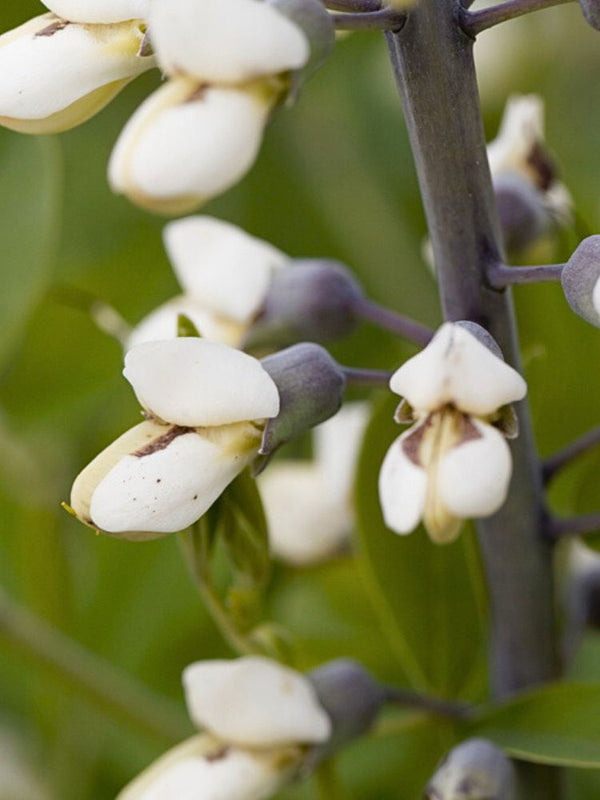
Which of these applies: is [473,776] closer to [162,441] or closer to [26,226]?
[162,441]

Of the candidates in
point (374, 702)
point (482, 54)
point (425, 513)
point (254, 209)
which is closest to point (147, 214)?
point (254, 209)

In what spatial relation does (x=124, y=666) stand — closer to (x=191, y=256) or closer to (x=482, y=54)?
(x=191, y=256)

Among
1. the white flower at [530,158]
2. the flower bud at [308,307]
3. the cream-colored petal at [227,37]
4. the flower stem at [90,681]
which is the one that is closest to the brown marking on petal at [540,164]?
the white flower at [530,158]

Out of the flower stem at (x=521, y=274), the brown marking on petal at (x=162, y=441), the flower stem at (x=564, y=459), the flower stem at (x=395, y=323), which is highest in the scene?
the flower stem at (x=521, y=274)

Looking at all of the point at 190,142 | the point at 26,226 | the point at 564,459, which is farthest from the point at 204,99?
the point at 26,226

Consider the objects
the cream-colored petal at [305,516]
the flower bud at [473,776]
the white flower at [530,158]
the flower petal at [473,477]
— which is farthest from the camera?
the cream-colored petal at [305,516]

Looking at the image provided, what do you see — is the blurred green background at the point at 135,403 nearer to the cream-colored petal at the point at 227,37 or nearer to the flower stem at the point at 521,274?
the flower stem at the point at 521,274

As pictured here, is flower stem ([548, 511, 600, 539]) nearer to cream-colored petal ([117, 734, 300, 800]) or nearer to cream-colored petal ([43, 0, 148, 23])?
cream-colored petal ([117, 734, 300, 800])
